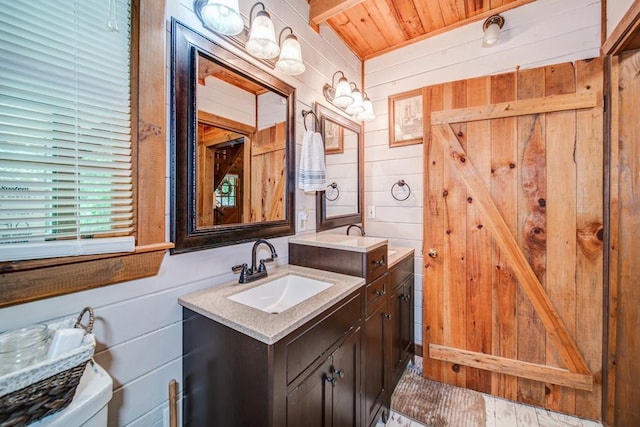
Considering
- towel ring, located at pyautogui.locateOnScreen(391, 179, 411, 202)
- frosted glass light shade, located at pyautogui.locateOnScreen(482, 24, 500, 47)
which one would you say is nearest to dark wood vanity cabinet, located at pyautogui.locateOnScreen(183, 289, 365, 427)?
towel ring, located at pyautogui.locateOnScreen(391, 179, 411, 202)

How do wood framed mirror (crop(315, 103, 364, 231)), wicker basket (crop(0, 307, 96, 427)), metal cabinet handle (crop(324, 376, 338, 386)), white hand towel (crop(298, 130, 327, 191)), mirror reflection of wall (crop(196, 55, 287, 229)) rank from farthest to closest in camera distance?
wood framed mirror (crop(315, 103, 364, 231)) → white hand towel (crop(298, 130, 327, 191)) → mirror reflection of wall (crop(196, 55, 287, 229)) → metal cabinet handle (crop(324, 376, 338, 386)) → wicker basket (crop(0, 307, 96, 427))

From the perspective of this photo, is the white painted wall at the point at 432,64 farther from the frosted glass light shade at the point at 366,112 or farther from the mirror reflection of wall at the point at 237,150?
the mirror reflection of wall at the point at 237,150

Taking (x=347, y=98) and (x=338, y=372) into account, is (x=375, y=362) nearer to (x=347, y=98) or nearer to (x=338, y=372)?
(x=338, y=372)

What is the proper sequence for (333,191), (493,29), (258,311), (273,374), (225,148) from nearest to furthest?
(273,374) < (258,311) < (225,148) < (493,29) < (333,191)

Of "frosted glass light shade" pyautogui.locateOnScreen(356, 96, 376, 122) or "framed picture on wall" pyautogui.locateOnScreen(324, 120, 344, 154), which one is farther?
"frosted glass light shade" pyautogui.locateOnScreen(356, 96, 376, 122)

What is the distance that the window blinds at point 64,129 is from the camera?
75cm

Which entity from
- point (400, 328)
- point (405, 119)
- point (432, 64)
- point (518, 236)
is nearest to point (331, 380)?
point (400, 328)

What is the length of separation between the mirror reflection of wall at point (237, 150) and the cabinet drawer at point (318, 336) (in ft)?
2.25

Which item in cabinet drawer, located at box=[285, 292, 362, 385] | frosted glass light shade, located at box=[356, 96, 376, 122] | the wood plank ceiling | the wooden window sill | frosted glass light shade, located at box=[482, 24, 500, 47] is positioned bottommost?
cabinet drawer, located at box=[285, 292, 362, 385]

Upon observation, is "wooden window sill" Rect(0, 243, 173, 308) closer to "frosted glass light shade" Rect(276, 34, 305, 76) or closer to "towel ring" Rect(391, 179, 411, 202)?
"frosted glass light shade" Rect(276, 34, 305, 76)

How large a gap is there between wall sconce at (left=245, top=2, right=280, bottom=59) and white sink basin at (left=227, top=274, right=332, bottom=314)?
1244mm

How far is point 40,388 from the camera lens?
57 centimetres

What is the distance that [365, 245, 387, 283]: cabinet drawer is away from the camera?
1.44 meters

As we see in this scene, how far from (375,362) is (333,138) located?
1.68 metres
